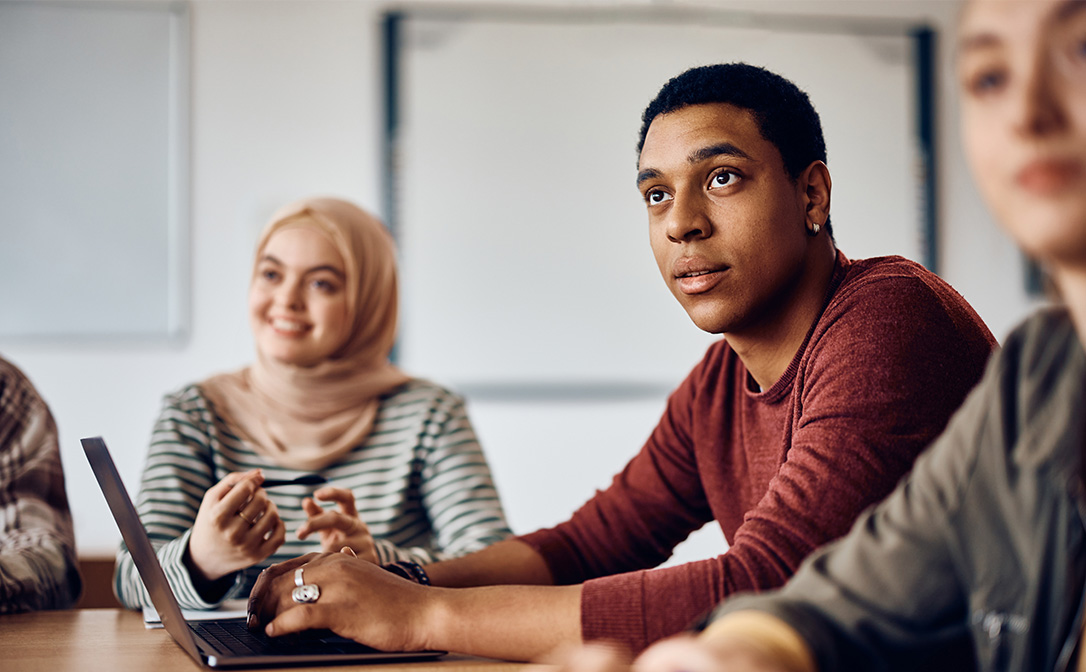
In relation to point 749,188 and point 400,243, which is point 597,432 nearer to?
point 400,243

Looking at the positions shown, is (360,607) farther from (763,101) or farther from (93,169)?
(93,169)

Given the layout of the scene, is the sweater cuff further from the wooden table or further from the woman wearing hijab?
the woman wearing hijab

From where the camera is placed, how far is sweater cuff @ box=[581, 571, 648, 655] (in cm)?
77

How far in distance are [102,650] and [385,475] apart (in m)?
0.79

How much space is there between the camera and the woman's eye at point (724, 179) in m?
1.04

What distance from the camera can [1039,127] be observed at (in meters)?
0.53

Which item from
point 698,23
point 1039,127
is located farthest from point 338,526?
point 698,23

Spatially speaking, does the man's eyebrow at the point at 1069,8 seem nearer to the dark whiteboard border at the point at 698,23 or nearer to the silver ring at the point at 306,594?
the silver ring at the point at 306,594

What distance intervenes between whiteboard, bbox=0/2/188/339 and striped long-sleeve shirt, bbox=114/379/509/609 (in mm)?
1155

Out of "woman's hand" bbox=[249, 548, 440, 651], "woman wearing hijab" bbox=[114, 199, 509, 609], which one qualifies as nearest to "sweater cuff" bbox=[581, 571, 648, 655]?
"woman's hand" bbox=[249, 548, 440, 651]

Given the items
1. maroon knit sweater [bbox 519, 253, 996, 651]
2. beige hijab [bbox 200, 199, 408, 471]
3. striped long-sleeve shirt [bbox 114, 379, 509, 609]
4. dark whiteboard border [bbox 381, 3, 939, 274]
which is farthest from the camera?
dark whiteboard border [bbox 381, 3, 939, 274]

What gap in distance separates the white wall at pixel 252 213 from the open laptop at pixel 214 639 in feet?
6.07

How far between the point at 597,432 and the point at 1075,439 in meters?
2.30

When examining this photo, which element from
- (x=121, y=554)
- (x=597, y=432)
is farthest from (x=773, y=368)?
(x=597, y=432)
